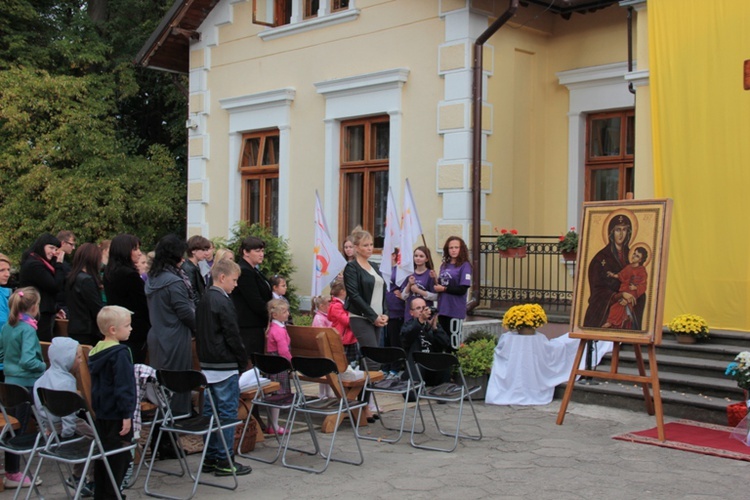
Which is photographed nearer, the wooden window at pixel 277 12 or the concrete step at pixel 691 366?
the concrete step at pixel 691 366

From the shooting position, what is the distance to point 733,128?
8.88m

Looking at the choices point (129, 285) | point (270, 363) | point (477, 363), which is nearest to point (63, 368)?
point (129, 285)

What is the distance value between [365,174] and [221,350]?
694 cm

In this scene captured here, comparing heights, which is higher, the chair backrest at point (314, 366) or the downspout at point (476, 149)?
the downspout at point (476, 149)

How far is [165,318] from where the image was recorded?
261 inches

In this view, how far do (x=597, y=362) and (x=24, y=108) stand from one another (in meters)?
13.1

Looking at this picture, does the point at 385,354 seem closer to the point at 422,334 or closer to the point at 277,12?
A: the point at 422,334

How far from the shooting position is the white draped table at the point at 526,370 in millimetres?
9102

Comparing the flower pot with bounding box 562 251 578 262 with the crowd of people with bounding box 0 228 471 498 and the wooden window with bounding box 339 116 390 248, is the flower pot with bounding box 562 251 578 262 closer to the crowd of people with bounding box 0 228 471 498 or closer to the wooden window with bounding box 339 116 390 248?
the crowd of people with bounding box 0 228 471 498

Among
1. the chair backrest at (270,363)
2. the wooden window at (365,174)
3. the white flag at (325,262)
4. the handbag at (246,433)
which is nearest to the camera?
the chair backrest at (270,363)

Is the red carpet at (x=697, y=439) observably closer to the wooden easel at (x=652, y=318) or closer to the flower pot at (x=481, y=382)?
the wooden easel at (x=652, y=318)

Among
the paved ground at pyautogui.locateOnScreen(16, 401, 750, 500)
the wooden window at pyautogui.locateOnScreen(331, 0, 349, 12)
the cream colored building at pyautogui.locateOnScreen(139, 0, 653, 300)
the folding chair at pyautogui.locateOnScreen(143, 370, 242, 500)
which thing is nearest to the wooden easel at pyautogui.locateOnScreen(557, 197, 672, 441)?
the paved ground at pyautogui.locateOnScreen(16, 401, 750, 500)

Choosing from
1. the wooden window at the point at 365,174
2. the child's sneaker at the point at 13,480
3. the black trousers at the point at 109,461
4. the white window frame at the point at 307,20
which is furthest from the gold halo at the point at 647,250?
the white window frame at the point at 307,20

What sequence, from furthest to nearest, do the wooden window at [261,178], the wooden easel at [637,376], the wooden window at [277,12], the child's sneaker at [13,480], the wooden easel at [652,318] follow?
the wooden window at [261,178] < the wooden window at [277,12] < the wooden easel at [652,318] < the wooden easel at [637,376] < the child's sneaker at [13,480]
